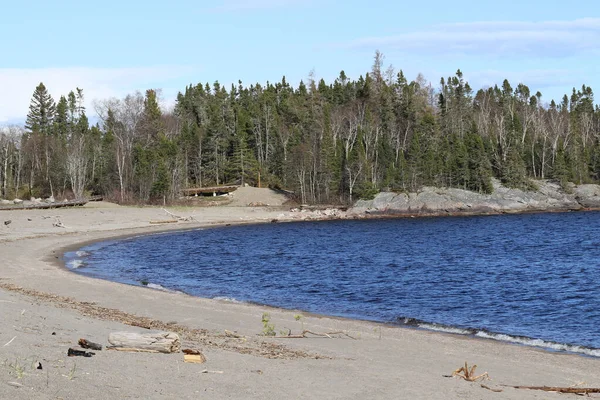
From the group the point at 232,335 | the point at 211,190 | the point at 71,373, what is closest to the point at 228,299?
the point at 232,335

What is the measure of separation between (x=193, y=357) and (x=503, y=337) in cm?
1099

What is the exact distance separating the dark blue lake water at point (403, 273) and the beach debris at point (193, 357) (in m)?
10.7

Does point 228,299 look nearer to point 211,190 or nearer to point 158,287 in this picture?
point 158,287

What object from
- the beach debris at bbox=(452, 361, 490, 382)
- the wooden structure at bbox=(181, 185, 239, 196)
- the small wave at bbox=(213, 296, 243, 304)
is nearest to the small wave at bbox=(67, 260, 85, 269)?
the small wave at bbox=(213, 296, 243, 304)

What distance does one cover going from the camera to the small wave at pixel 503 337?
1812 centimetres

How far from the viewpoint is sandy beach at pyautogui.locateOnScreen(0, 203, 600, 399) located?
10.7m

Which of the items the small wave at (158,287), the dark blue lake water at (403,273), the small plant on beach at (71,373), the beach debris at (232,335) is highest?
the small plant on beach at (71,373)

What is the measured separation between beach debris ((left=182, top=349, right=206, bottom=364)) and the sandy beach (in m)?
0.16

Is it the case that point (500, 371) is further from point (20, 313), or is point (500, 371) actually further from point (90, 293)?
point (90, 293)

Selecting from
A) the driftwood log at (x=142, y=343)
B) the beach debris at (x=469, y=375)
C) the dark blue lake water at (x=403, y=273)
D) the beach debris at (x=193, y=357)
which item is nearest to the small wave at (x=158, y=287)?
the dark blue lake water at (x=403, y=273)

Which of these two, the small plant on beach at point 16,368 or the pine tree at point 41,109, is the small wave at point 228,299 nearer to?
the small plant on beach at point 16,368

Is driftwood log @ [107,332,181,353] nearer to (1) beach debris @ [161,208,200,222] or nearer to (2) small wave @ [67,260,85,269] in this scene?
(2) small wave @ [67,260,85,269]

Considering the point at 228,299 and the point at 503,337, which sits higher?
the point at 228,299

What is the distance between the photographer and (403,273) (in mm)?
37219
